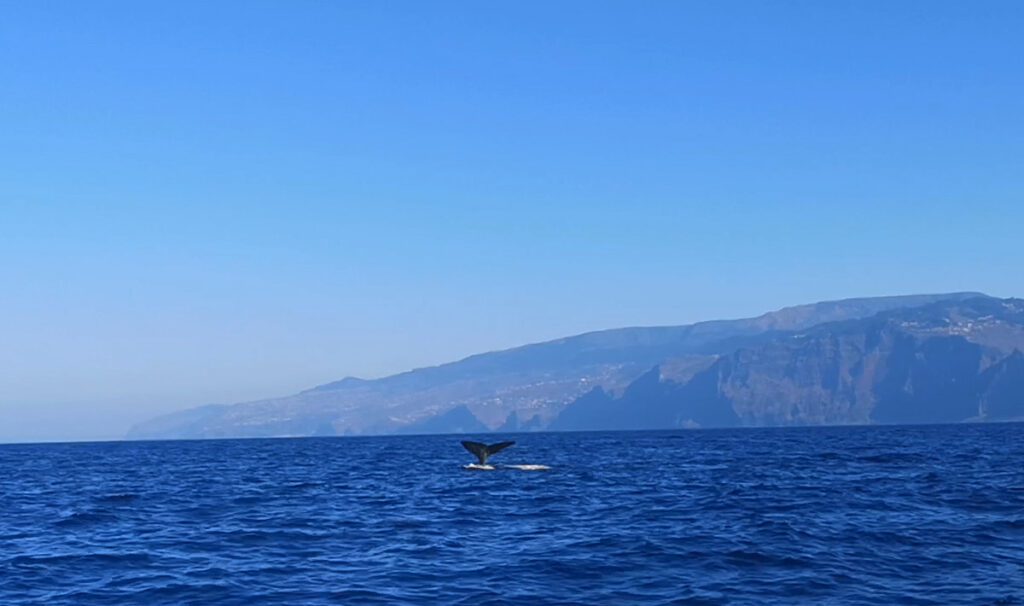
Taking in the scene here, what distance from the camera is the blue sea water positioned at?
1104 inches

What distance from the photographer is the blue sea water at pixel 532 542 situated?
1104 inches

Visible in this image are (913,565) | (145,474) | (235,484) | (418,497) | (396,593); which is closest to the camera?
(396,593)

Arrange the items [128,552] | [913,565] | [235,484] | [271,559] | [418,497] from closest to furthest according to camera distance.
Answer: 1. [913,565]
2. [271,559]
3. [128,552]
4. [418,497]
5. [235,484]

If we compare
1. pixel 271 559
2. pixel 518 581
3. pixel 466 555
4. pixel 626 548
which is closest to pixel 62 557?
pixel 271 559

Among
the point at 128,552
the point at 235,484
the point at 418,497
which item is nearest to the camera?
the point at 128,552

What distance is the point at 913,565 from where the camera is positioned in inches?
1206

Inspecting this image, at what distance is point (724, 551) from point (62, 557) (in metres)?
19.6

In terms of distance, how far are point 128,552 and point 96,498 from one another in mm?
23696

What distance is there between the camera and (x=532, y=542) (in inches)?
1425

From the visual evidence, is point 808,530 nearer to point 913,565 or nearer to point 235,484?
point 913,565

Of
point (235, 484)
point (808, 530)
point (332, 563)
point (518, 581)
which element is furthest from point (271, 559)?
point (235, 484)

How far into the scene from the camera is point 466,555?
33.8m

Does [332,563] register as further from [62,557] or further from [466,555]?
[62,557]

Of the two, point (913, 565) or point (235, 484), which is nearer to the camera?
point (913, 565)
